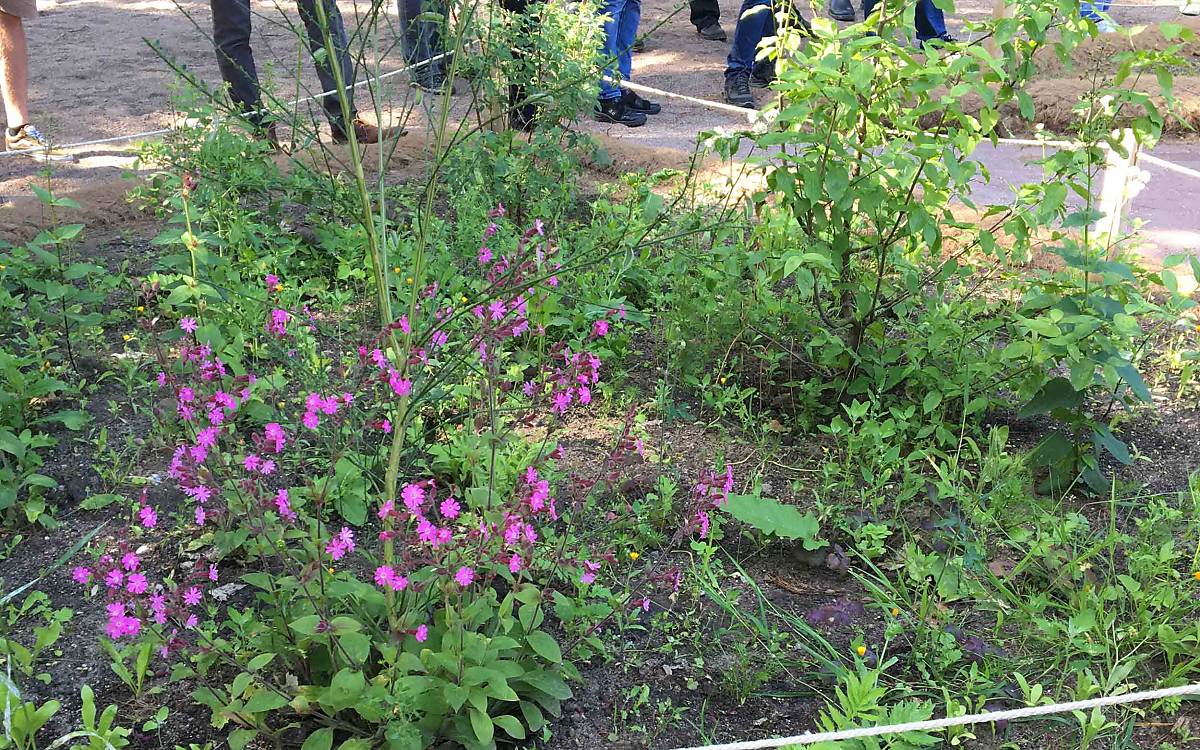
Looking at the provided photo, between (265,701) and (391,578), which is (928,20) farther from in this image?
(265,701)

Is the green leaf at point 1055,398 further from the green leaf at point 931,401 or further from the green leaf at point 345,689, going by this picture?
the green leaf at point 345,689

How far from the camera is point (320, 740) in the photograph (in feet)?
6.31

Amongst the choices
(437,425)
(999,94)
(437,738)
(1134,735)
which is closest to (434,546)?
(437,738)

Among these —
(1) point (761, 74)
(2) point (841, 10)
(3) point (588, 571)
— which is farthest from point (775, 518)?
(2) point (841, 10)

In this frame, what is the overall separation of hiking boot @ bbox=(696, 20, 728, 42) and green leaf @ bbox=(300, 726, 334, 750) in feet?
26.5

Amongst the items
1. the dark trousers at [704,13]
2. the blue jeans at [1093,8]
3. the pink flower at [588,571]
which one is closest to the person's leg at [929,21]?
the blue jeans at [1093,8]

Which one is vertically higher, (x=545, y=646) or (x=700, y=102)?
(x=700, y=102)

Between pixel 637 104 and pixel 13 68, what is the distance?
11.3ft

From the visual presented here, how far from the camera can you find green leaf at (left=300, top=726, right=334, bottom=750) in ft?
6.28

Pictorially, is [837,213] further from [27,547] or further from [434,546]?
[27,547]

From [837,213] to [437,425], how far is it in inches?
50.0

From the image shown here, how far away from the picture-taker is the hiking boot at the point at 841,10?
927 centimetres

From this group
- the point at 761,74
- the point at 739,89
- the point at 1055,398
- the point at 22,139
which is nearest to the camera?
the point at 1055,398

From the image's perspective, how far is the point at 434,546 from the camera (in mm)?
1896
